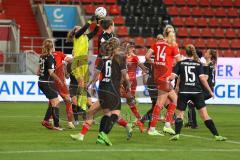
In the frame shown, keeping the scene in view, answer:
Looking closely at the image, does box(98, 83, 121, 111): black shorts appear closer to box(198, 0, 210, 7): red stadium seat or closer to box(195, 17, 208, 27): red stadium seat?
box(195, 17, 208, 27): red stadium seat

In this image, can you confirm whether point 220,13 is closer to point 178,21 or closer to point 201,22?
point 201,22

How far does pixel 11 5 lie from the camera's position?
1470 inches

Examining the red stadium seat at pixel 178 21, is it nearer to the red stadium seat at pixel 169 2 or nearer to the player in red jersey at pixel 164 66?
the red stadium seat at pixel 169 2

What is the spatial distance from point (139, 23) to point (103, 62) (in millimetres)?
24611

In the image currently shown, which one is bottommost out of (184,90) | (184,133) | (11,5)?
(184,133)

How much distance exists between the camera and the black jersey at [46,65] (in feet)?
55.3

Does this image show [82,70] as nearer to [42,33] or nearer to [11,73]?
[11,73]

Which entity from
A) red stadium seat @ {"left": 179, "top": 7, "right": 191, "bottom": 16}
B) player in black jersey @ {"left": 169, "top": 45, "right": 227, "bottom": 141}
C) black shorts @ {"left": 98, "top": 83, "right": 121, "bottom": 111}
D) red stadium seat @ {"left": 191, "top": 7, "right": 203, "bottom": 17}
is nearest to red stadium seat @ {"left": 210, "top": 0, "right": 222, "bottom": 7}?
red stadium seat @ {"left": 191, "top": 7, "right": 203, "bottom": 17}

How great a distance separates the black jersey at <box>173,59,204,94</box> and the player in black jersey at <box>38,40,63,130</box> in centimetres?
322

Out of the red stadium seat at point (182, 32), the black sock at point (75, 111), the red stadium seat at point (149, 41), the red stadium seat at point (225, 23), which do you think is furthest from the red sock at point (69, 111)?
the red stadium seat at point (225, 23)

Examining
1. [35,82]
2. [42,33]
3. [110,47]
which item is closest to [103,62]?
[110,47]

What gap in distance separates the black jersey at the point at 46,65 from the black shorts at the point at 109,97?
363 centimetres

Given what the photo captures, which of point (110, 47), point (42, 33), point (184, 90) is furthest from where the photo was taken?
point (42, 33)

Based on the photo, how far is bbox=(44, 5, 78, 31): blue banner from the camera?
37.0 metres
